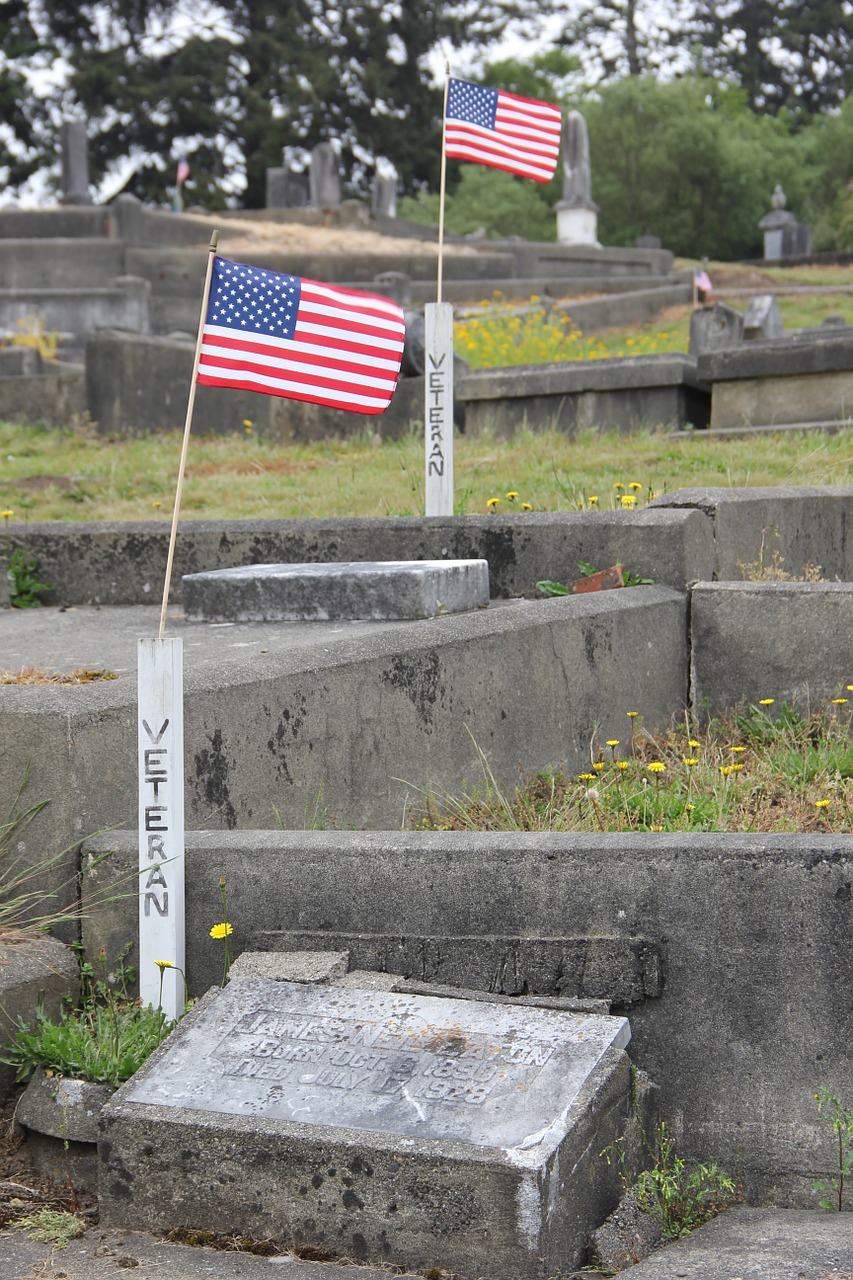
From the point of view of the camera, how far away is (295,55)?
43.0 meters

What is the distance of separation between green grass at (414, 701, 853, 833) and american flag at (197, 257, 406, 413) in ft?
4.21

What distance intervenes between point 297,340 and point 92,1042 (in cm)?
209

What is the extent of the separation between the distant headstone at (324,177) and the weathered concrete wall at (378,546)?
31.9m

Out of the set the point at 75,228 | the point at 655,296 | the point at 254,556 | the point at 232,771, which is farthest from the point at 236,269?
the point at 75,228

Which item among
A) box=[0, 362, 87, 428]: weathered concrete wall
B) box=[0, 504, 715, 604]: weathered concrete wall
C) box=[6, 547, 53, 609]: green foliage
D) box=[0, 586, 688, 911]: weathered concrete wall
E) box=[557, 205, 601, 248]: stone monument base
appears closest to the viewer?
box=[0, 586, 688, 911]: weathered concrete wall

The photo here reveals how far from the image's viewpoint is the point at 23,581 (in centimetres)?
670

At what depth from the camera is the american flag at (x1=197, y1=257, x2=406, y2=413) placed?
4199 millimetres

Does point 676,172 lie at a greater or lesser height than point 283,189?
greater

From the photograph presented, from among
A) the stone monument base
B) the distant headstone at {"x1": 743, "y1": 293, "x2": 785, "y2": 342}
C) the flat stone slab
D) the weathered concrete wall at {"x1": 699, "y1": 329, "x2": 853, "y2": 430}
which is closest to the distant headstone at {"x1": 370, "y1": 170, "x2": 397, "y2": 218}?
the stone monument base

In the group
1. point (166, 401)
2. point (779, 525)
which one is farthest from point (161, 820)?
point (166, 401)

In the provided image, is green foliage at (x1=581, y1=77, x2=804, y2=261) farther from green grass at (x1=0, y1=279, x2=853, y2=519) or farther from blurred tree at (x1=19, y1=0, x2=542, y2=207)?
green grass at (x1=0, y1=279, x2=853, y2=519)

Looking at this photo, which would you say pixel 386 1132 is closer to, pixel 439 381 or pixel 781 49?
pixel 439 381

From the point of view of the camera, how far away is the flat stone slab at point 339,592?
18.8ft

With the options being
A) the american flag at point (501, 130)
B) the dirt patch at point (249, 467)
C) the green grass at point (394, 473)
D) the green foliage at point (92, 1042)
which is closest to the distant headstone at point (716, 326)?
the green grass at point (394, 473)
